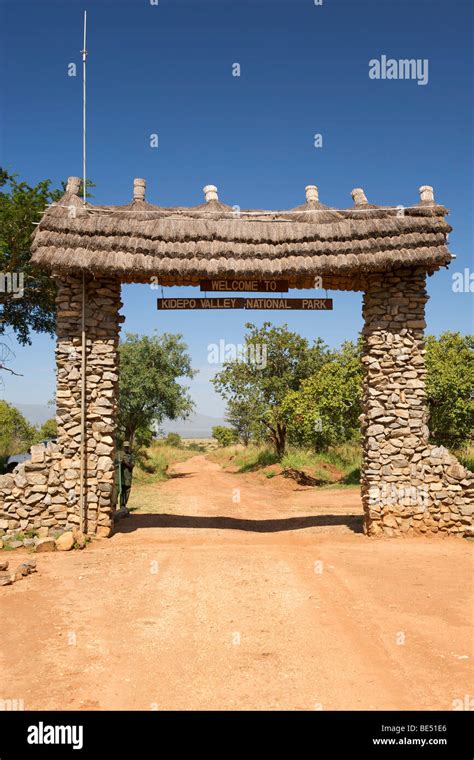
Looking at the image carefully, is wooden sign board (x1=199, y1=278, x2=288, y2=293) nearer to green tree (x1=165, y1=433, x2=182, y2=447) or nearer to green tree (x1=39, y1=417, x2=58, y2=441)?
green tree (x1=39, y1=417, x2=58, y2=441)

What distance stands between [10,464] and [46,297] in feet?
18.7

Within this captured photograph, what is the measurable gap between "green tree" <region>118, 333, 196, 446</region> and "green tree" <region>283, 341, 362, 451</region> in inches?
287

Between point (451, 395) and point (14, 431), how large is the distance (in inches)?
1052

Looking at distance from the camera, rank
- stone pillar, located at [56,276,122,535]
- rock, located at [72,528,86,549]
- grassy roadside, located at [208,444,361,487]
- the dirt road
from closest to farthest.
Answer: the dirt road < rock, located at [72,528,86,549] < stone pillar, located at [56,276,122,535] < grassy roadside, located at [208,444,361,487]

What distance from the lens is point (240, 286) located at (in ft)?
37.3

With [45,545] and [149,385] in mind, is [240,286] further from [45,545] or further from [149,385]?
[149,385]

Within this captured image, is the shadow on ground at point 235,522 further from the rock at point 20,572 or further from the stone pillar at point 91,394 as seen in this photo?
the rock at point 20,572

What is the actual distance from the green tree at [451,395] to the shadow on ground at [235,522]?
854 centimetres

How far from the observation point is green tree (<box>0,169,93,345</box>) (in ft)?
56.3

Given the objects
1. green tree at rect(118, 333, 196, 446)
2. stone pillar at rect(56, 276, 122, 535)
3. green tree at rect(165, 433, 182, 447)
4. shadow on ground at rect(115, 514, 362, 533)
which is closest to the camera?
stone pillar at rect(56, 276, 122, 535)

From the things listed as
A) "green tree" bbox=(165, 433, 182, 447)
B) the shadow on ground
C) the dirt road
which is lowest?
"green tree" bbox=(165, 433, 182, 447)

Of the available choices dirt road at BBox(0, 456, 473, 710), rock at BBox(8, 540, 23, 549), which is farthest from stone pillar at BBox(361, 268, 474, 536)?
rock at BBox(8, 540, 23, 549)

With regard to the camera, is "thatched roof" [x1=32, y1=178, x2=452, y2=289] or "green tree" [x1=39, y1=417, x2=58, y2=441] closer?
"thatched roof" [x1=32, y1=178, x2=452, y2=289]
